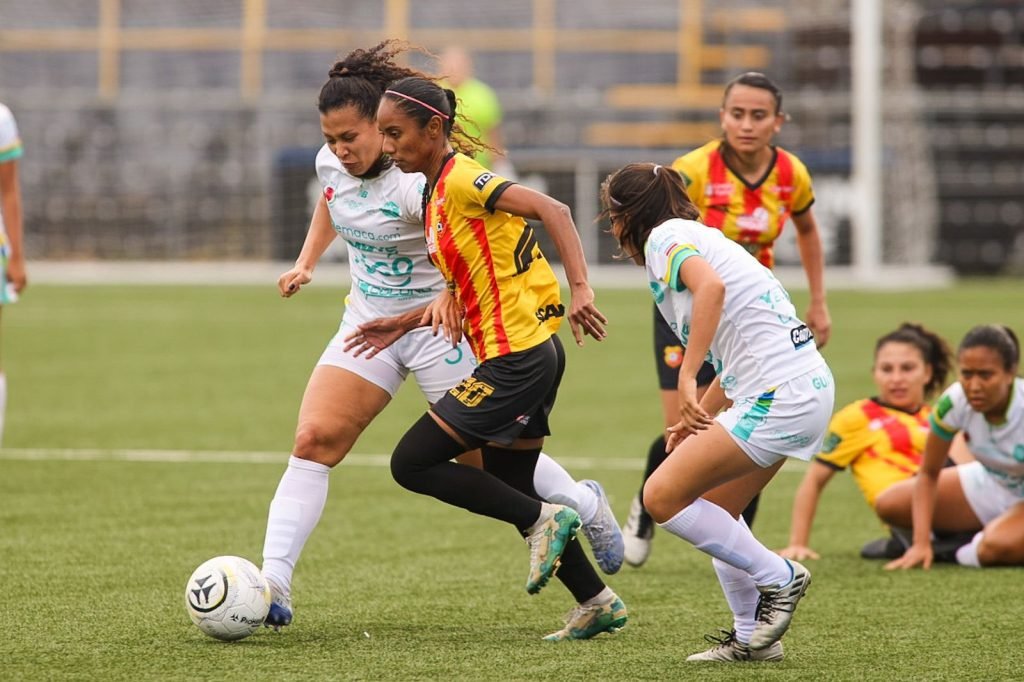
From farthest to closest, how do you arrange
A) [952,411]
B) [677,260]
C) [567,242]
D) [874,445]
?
1. [874,445]
2. [952,411]
3. [567,242]
4. [677,260]

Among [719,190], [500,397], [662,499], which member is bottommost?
[662,499]

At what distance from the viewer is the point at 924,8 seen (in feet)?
78.4

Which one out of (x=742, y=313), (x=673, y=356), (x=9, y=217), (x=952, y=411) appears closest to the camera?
(x=742, y=313)

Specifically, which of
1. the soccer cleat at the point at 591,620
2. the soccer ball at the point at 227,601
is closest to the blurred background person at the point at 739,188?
the soccer cleat at the point at 591,620

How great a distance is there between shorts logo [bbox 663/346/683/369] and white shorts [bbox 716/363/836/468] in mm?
1701

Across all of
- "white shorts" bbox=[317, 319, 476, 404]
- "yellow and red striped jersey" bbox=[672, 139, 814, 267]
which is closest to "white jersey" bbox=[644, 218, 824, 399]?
"white shorts" bbox=[317, 319, 476, 404]

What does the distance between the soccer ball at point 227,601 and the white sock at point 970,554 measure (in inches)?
108

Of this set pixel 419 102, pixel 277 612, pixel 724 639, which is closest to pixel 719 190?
pixel 419 102

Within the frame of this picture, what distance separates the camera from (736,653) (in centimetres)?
459

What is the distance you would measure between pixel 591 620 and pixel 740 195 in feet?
6.72

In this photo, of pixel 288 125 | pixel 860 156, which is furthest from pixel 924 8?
pixel 288 125

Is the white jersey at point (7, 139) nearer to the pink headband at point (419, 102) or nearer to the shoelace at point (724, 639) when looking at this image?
the pink headband at point (419, 102)

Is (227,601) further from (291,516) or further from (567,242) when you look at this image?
(567,242)

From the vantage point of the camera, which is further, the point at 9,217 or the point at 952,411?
the point at 9,217
